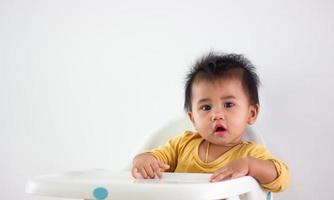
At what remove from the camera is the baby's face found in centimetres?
103

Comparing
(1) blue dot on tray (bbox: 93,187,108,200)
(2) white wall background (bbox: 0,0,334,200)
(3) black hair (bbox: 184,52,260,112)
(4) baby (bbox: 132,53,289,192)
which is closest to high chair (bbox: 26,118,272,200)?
(1) blue dot on tray (bbox: 93,187,108,200)

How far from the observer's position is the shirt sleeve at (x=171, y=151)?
1100 millimetres

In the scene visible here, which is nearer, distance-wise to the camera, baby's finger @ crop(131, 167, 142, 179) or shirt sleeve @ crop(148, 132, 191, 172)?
baby's finger @ crop(131, 167, 142, 179)

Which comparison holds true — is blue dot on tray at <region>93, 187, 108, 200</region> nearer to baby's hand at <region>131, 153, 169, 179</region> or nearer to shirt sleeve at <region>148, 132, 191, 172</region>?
baby's hand at <region>131, 153, 169, 179</region>

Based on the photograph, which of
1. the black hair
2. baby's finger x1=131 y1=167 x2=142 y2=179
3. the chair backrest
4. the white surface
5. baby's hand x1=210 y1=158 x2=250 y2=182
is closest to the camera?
the white surface

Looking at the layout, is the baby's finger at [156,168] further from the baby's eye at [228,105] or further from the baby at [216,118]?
the baby's eye at [228,105]

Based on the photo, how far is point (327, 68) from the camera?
48.3 inches

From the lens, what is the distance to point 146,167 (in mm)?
978

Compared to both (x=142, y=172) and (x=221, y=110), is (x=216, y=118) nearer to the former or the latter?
(x=221, y=110)

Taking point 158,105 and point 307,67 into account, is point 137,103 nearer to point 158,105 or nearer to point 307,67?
point 158,105

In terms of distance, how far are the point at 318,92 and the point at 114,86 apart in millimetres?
574

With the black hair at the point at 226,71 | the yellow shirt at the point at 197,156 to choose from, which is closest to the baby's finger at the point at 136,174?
the yellow shirt at the point at 197,156

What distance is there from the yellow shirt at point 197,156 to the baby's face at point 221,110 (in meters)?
0.04

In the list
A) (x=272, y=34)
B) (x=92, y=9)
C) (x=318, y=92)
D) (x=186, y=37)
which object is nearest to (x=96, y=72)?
(x=92, y=9)
